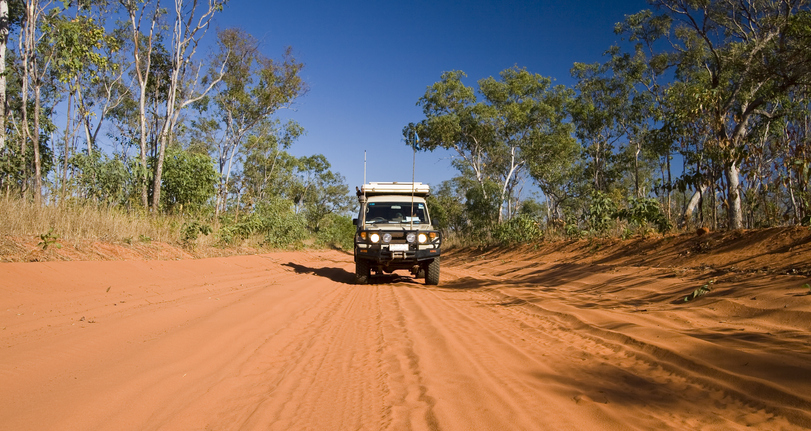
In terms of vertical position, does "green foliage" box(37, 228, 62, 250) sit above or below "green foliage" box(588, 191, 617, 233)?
below

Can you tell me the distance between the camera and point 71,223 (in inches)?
368

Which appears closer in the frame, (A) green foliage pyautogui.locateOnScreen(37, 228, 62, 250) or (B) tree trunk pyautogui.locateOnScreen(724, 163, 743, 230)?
(A) green foliage pyautogui.locateOnScreen(37, 228, 62, 250)

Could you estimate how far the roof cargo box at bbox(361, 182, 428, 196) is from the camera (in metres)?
11.7

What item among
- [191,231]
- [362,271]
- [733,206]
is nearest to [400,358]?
[362,271]

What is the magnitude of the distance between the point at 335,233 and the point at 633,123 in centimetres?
2409

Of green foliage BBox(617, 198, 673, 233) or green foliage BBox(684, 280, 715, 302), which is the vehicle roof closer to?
green foliage BBox(617, 198, 673, 233)

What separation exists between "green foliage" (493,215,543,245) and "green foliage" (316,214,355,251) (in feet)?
52.1

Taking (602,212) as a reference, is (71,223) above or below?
below

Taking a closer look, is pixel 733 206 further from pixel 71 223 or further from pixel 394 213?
pixel 71 223

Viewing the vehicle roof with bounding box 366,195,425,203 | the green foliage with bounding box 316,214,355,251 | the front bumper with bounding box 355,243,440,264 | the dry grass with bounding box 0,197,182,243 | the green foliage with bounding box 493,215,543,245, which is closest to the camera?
the dry grass with bounding box 0,197,182,243

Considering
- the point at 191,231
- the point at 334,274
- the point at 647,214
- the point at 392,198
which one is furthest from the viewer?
the point at 334,274

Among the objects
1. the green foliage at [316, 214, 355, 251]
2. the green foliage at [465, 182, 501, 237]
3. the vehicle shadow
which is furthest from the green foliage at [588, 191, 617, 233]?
the green foliage at [316, 214, 355, 251]

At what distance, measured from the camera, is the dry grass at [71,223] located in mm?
8148

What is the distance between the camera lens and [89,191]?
13.5m
